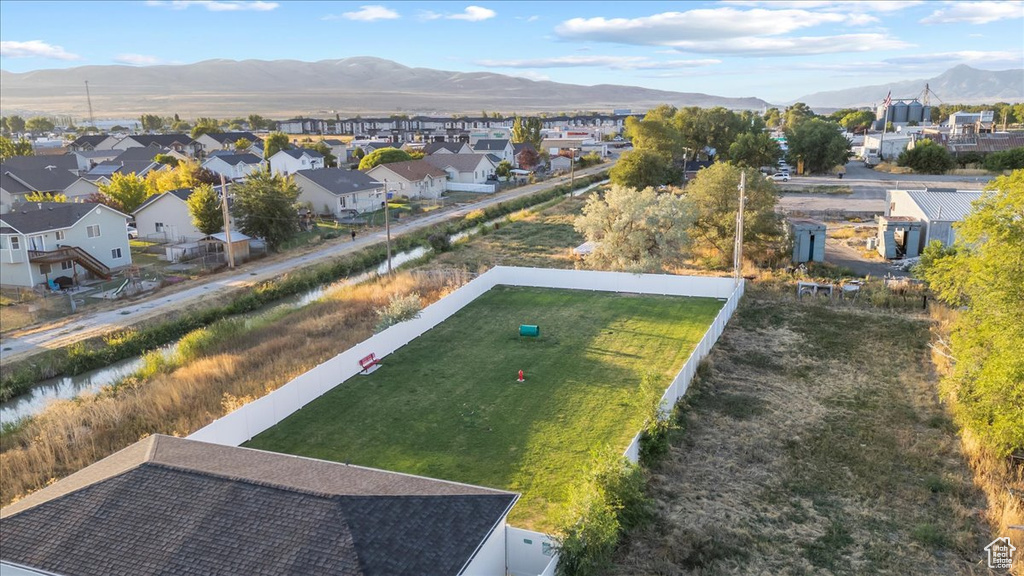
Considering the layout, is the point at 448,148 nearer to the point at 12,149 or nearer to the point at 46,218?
the point at 12,149

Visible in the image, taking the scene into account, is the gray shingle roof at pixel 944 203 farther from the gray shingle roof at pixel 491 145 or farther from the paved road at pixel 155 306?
the gray shingle roof at pixel 491 145

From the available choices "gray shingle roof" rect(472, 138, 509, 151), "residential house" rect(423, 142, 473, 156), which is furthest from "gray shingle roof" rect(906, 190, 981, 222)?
"residential house" rect(423, 142, 473, 156)

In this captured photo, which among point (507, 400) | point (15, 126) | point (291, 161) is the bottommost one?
point (507, 400)

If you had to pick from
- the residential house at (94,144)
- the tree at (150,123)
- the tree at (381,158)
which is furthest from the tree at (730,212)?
the tree at (150,123)

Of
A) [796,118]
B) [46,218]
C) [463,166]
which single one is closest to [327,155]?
[463,166]

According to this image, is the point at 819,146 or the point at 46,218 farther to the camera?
the point at 819,146

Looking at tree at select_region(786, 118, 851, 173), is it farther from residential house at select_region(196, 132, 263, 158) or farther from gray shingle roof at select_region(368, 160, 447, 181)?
residential house at select_region(196, 132, 263, 158)

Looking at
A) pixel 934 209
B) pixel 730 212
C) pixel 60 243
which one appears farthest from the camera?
pixel 934 209
